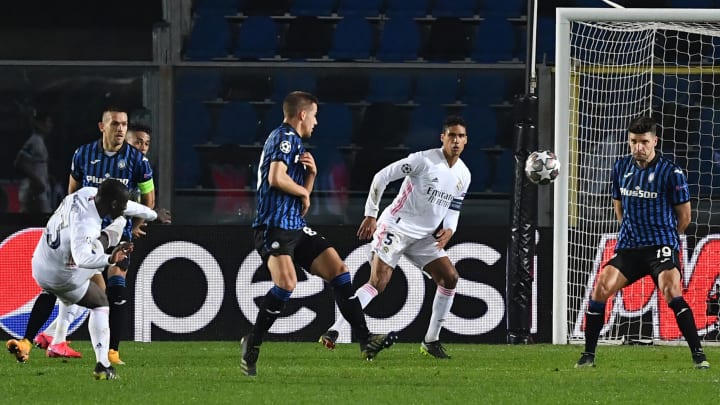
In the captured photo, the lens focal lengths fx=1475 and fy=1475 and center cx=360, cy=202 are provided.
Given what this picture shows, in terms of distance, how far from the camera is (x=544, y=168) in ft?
37.6

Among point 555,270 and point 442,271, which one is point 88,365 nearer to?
point 442,271

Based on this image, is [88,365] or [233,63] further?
[233,63]

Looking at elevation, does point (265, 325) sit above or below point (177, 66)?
below

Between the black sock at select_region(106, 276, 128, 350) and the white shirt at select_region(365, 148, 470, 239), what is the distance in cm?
220

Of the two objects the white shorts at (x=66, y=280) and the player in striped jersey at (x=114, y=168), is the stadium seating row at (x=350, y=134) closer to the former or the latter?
the player in striped jersey at (x=114, y=168)

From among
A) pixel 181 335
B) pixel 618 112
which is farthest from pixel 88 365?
pixel 618 112

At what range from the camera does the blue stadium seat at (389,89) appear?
1595 centimetres

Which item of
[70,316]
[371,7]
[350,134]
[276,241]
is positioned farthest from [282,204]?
[371,7]

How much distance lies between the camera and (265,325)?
8492mm

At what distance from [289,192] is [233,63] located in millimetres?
7467

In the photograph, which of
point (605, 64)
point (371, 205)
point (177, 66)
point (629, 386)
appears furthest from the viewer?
point (177, 66)

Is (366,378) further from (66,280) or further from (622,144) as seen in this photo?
(622,144)

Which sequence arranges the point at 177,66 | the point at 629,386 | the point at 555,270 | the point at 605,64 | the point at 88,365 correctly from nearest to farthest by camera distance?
the point at 629,386 → the point at 88,365 → the point at 555,270 → the point at 605,64 → the point at 177,66

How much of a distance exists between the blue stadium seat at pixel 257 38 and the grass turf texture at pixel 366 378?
228 inches
